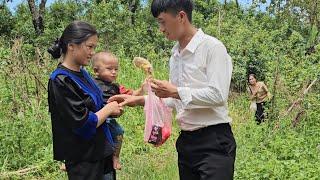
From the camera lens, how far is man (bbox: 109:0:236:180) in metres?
2.38

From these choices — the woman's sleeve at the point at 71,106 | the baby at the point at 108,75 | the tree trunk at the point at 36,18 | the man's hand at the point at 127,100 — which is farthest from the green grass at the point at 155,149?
the tree trunk at the point at 36,18

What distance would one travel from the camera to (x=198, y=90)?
238 cm

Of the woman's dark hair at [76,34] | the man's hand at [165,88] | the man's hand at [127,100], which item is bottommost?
the man's hand at [127,100]

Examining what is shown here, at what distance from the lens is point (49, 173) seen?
206 inches

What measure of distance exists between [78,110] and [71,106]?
0.04m

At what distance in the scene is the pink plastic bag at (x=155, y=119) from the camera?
9.12ft

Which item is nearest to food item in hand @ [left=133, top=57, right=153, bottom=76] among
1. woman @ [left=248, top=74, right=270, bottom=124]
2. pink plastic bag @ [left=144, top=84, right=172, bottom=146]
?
pink plastic bag @ [left=144, top=84, right=172, bottom=146]

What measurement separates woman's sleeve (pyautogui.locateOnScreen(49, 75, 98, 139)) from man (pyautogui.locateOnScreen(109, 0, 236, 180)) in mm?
401

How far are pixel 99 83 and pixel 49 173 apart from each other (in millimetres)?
2384

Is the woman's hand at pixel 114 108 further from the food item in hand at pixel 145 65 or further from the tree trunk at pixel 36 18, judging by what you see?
the tree trunk at pixel 36 18

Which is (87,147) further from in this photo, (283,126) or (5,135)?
(283,126)

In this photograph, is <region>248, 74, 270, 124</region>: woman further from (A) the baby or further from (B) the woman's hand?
(B) the woman's hand

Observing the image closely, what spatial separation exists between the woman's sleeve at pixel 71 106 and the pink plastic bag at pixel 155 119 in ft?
1.11

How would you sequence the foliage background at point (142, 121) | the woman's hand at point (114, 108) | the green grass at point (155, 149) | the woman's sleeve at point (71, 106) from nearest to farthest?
the woman's sleeve at point (71, 106), the woman's hand at point (114, 108), the green grass at point (155, 149), the foliage background at point (142, 121)
